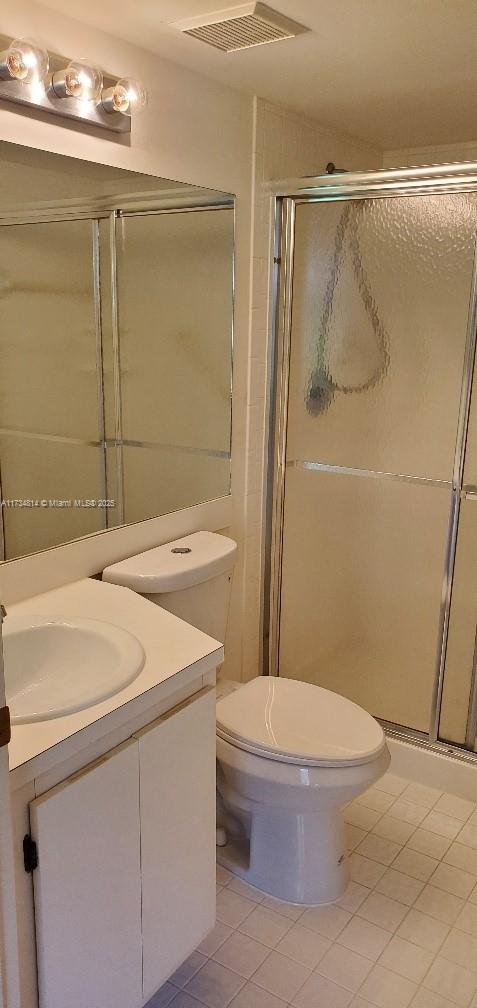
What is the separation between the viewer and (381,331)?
234 cm

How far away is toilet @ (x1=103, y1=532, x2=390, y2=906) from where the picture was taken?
5.92 ft

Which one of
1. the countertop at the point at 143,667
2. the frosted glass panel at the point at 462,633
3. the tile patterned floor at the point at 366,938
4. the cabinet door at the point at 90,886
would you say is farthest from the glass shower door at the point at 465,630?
the cabinet door at the point at 90,886

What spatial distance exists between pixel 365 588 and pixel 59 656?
48.4 inches

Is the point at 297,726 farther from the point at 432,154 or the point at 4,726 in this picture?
the point at 432,154

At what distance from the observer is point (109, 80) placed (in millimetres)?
1741

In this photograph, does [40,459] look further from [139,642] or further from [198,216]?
[198,216]

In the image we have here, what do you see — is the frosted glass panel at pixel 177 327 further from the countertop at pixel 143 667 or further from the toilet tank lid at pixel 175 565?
the countertop at pixel 143 667

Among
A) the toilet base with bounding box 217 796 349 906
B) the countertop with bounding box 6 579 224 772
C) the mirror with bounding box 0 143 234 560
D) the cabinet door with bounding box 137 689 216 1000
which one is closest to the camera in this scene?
the countertop with bounding box 6 579 224 772

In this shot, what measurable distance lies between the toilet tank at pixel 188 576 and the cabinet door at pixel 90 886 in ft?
1.96

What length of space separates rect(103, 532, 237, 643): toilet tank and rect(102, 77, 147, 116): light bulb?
1065mm

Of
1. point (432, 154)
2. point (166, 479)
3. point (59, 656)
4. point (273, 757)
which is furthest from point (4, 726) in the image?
point (432, 154)

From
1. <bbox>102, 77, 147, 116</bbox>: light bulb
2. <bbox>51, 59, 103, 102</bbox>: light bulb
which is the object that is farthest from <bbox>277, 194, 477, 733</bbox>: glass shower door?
<bbox>51, 59, 103, 102</bbox>: light bulb

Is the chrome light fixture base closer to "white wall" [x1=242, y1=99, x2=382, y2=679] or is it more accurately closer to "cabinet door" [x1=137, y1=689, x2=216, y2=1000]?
"white wall" [x1=242, y1=99, x2=382, y2=679]

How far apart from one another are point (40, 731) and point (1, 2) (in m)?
1.36
